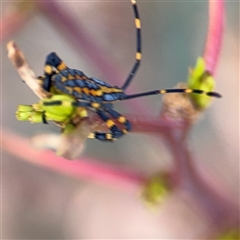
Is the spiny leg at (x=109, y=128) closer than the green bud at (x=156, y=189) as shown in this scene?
Yes

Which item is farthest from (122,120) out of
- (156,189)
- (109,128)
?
(156,189)

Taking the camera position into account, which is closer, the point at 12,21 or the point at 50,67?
the point at 50,67

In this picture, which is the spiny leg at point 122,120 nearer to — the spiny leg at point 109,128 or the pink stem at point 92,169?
the spiny leg at point 109,128

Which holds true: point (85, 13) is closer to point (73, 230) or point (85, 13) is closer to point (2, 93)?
point (2, 93)

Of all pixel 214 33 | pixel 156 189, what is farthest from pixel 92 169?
pixel 214 33

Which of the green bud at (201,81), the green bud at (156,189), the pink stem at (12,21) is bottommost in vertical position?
the green bud at (156,189)

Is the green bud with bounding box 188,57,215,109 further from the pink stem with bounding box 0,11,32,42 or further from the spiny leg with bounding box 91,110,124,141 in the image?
the pink stem with bounding box 0,11,32,42

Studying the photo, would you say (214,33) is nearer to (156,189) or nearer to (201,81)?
(201,81)

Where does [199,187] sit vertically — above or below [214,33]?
below

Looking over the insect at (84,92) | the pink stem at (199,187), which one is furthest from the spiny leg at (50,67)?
the pink stem at (199,187)
